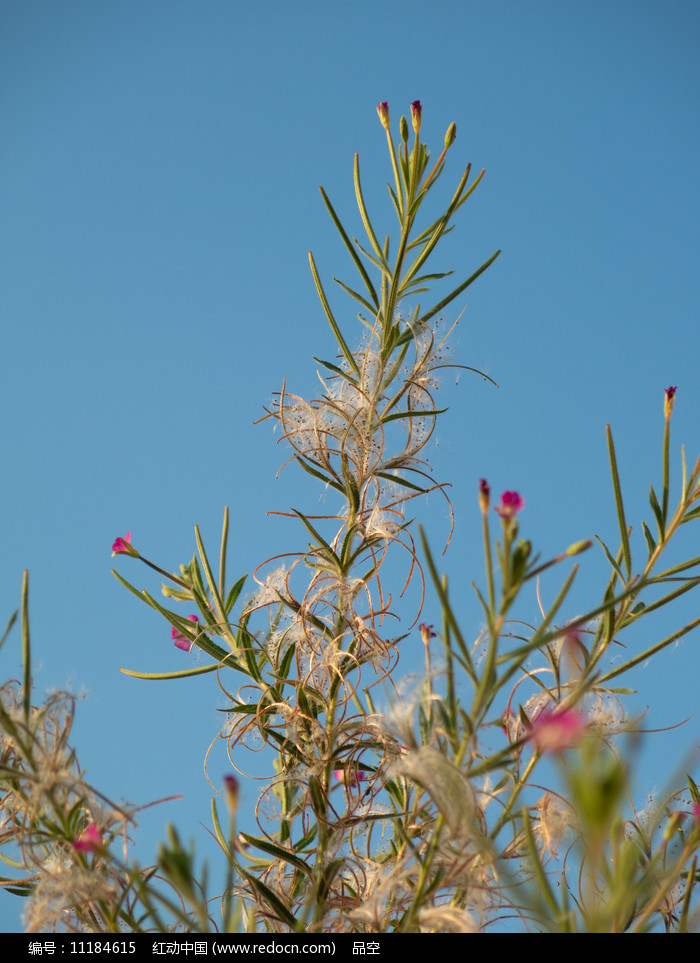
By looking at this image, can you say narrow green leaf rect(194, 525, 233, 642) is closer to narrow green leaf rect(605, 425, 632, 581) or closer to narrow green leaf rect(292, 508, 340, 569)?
narrow green leaf rect(292, 508, 340, 569)

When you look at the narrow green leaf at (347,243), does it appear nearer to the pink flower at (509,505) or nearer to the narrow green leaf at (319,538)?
the narrow green leaf at (319,538)

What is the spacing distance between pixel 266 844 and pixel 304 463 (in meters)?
0.44

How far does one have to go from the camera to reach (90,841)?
62 centimetres

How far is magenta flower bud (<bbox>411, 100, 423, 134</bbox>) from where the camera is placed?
3.11ft

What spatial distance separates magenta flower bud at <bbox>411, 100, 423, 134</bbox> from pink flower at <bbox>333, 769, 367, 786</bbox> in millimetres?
771

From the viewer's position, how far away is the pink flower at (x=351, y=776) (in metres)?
0.84

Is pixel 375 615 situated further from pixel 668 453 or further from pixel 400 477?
pixel 668 453

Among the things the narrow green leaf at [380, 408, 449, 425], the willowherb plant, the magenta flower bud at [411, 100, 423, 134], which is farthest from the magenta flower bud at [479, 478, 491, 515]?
the magenta flower bud at [411, 100, 423, 134]

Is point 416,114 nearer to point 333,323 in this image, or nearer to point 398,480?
point 333,323

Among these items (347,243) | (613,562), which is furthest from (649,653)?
(347,243)

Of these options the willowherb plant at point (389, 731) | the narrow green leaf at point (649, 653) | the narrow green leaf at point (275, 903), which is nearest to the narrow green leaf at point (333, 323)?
the willowherb plant at point (389, 731)

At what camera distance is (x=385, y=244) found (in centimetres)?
101

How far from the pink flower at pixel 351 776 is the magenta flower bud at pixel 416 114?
771 millimetres
